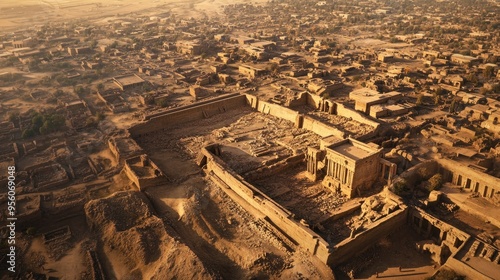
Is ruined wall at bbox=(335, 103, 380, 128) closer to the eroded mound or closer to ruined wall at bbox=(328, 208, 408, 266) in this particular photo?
ruined wall at bbox=(328, 208, 408, 266)

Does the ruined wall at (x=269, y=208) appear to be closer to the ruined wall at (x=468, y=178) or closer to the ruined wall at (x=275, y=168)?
the ruined wall at (x=275, y=168)

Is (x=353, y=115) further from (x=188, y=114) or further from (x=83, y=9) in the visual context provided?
(x=83, y=9)

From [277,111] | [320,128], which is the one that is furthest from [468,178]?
[277,111]

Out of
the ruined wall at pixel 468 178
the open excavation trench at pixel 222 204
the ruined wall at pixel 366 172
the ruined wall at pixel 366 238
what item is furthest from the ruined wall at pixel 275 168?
the ruined wall at pixel 468 178

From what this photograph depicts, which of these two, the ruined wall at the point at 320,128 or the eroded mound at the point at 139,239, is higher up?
the ruined wall at the point at 320,128

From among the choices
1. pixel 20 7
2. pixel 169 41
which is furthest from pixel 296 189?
pixel 20 7

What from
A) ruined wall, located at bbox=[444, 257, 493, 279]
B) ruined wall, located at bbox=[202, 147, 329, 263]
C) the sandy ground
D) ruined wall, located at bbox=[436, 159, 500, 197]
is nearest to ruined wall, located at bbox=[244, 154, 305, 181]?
ruined wall, located at bbox=[202, 147, 329, 263]

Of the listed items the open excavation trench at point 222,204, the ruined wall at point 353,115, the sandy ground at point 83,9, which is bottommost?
the open excavation trench at point 222,204
